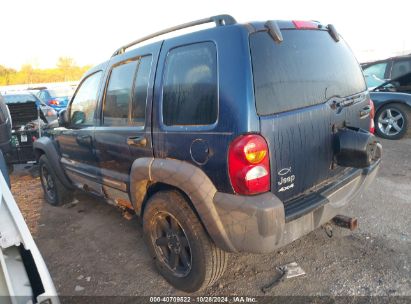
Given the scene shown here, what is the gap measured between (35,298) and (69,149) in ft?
8.90

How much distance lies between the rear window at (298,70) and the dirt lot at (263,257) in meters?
1.46

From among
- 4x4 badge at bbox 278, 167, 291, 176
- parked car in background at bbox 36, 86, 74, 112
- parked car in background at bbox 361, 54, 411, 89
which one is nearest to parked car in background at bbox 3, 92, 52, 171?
4x4 badge at bbox 278, 167, 291, 176

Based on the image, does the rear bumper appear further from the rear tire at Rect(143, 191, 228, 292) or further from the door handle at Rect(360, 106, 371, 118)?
the door handle at Rect(360, 106, 371, 118)

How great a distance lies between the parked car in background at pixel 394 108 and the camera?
6664 millimetres

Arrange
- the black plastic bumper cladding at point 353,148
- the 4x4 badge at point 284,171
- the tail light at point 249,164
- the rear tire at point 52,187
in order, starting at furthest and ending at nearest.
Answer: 1. the rear tire at point 52,187
2. the black plastic bumper cladding at point 353,148
3. the 4x4 badge at point 284,171
4. the tail light at point 249,164

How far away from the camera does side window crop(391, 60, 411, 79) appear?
7.29 metres

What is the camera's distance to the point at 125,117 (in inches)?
118

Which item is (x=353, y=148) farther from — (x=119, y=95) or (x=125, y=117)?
(x=119, y=95)

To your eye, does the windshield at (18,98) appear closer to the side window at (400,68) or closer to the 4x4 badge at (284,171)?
the 4x4 badge at (284,171)

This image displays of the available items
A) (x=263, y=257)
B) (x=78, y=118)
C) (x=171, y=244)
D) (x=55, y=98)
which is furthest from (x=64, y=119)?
(x=55, y=98)

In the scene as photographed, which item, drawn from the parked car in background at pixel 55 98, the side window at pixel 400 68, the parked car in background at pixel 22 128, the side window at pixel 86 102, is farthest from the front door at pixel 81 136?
the parked car in background at pixel 55 98

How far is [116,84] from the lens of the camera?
10.6ft

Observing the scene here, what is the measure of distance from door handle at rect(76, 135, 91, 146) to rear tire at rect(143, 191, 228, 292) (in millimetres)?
1247

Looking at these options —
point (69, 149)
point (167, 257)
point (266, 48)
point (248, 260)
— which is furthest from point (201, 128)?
point (69, 149)
